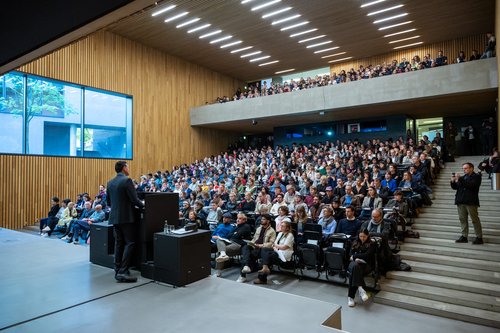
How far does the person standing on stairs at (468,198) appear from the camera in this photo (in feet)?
18.0

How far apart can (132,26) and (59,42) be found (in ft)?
35.6

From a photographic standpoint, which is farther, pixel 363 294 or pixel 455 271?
pixel 455 271

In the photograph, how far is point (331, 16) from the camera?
11.5m

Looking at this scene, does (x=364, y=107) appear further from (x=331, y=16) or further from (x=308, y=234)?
(x=308, y=234)

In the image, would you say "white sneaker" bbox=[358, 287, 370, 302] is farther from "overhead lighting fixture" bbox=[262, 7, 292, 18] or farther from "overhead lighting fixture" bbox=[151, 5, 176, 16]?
"overhead lighting fixture" bbox=[151, 5, 176, 16]

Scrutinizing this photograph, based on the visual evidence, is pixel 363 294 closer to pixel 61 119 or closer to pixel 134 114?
pixel 61 119

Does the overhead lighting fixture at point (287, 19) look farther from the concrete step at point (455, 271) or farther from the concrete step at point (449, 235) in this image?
the concrete step at point (455, 271)

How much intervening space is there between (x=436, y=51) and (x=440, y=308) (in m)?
13.6

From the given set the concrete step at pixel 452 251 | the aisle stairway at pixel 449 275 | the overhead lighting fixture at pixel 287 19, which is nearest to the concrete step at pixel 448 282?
the aisle stairway at pixel 449 275

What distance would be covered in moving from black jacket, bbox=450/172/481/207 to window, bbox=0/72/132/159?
11664mm

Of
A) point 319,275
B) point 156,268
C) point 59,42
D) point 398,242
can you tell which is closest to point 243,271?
point 319,275

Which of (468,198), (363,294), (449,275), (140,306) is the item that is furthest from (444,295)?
(140,306)

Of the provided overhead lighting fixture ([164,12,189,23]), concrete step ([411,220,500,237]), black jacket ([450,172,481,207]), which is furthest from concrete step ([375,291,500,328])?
overhead lighting fixture ([164,12,189,23])

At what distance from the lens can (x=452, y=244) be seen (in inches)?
226
